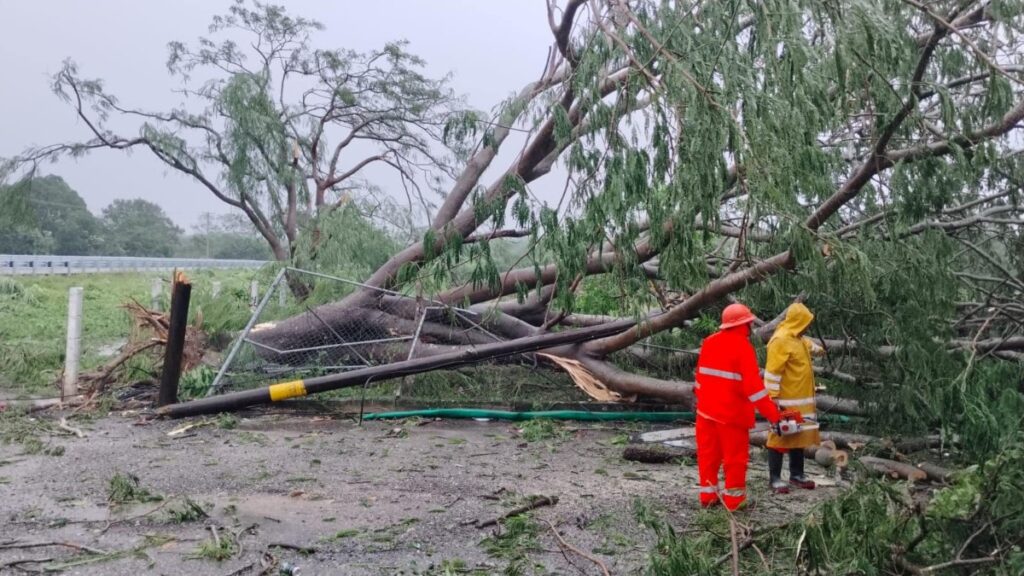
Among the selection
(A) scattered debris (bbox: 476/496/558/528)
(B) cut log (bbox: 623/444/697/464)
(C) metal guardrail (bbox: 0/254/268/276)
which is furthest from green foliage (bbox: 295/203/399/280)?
(C) metal guardrail (bbox: 0/254/268/276)

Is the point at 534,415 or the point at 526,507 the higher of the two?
the point at 534,415

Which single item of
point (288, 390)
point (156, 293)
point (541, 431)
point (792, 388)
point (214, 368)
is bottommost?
point (541, 431)

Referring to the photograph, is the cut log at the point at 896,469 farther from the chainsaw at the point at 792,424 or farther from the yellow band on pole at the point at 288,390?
the yellow band on pole at the point at 288,390

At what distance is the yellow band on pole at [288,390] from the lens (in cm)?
743

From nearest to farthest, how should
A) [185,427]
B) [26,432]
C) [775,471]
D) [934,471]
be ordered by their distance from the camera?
1. [775,471]
2. [934,471]
3. [26,432]
4. [185,427]

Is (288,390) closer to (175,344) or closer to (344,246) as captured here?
(175,344)

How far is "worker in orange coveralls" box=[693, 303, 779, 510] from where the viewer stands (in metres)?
4.74

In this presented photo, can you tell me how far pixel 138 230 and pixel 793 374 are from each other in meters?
21.8

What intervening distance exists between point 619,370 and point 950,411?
10.5 feet

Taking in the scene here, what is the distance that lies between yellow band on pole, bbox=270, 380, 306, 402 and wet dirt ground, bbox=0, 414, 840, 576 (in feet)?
0.85

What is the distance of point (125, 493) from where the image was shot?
478cm

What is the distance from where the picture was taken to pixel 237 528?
4.25 metres

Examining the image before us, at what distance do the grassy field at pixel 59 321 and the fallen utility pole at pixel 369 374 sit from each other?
7.20 ft

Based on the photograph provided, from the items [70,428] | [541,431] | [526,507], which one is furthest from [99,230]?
[526,507]
